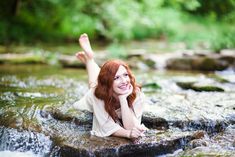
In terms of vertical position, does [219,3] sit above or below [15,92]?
above

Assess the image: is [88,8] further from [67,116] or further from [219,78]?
[67,116]

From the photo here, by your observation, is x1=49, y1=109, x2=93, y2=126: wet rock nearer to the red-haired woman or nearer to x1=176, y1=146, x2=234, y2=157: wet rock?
the red-haired woman

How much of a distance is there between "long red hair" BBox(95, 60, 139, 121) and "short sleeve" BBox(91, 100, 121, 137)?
0.05 m

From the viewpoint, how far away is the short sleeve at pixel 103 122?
4.10 metres

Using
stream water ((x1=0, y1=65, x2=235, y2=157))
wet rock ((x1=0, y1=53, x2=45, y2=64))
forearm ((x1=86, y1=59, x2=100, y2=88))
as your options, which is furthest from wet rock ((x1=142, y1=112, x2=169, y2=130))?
wet rock ((x1=0, y1=53, x2=45, y2=64))

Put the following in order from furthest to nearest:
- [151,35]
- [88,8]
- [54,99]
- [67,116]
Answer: [151,35], [88,8], [54,99], [67,116]

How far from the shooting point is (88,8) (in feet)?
38.6

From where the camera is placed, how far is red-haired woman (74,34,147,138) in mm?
4016

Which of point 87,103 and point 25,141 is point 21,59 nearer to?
point 25,141

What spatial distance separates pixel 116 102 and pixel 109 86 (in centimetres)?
22

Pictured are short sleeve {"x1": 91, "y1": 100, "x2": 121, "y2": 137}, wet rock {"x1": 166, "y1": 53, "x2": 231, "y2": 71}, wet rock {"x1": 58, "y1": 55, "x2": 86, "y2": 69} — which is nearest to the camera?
short sleeve {"x1": 91, "y1": 100, "x2": 121, "y2": 137}

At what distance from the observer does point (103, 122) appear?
411 centimetres

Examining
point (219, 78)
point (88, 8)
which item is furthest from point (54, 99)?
point (88, 8)

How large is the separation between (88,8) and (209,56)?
154 inches
